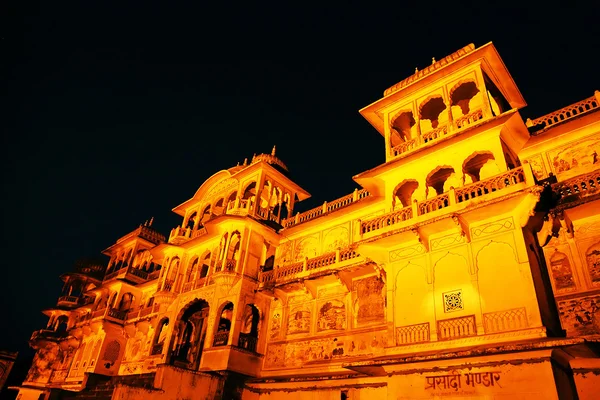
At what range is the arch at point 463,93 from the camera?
1555 centimetres

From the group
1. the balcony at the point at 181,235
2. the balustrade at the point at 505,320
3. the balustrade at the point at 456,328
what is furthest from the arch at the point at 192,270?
the balustrade at the point at 505,320

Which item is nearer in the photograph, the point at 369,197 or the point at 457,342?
the point at 457,342

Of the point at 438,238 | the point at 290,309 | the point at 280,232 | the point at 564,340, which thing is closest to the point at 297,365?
the point at 290,309

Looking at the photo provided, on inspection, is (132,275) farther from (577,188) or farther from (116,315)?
(577,188)

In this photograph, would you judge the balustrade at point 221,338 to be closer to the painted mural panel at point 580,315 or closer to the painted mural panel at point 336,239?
the painted mural panel at point 336,239

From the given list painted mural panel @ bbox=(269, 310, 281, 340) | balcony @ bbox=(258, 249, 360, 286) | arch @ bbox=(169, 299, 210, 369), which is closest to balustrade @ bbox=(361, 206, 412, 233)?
balcony @ bbox=(258, 249, 360, 286)

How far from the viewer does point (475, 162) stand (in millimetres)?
14727

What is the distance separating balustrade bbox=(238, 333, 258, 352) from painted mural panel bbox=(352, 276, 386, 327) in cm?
564

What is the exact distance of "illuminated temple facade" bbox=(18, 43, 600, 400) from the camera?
1015 cm

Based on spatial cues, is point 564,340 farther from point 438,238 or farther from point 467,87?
point 467,87

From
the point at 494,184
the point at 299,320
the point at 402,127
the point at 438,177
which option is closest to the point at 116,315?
the point at 299,320

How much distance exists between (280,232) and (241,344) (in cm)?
643

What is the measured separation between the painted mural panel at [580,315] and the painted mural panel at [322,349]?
5.98 m

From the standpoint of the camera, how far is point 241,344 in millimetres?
18094
